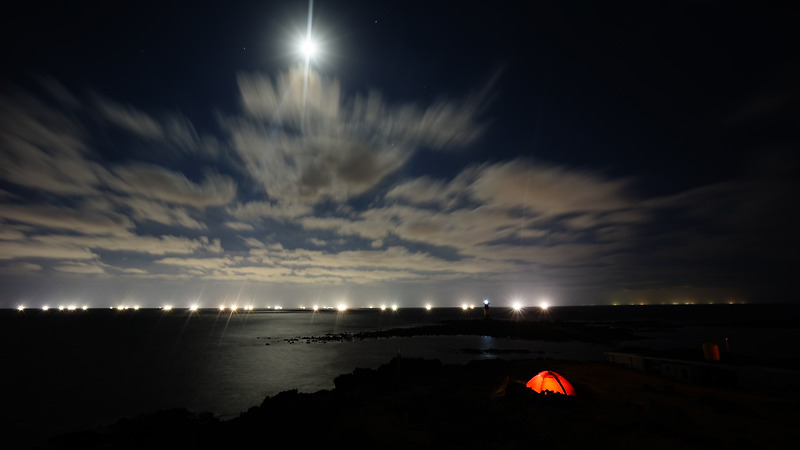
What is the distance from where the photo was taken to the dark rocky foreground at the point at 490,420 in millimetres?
12125

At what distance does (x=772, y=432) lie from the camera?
12102 millimetres

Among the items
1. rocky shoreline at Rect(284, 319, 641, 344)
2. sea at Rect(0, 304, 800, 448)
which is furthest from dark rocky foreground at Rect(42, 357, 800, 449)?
rocky shoreline at Rect(284, 319, 641, 344)

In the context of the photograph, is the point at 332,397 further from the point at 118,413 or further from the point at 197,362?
the point at 197,362

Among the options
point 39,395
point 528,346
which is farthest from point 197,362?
point 528,346

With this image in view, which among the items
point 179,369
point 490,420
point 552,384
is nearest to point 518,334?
point 179,369

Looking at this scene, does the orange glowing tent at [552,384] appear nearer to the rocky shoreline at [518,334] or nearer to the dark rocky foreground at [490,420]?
the dark rocky foreground at [490,420]

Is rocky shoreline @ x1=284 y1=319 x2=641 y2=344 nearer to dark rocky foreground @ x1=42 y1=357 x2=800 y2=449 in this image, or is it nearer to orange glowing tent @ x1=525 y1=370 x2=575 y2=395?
dark rocky foreground @ x1=42 y1=357 x2=800 y2=449

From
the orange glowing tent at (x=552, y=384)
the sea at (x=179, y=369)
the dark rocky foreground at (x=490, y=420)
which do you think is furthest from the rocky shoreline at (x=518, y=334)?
the orange glowing tent at (x=552, y=384)

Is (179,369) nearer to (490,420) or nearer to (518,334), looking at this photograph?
(490,420)

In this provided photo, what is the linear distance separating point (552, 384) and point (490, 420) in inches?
145

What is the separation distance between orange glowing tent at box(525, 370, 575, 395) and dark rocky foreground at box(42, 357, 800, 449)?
454mm

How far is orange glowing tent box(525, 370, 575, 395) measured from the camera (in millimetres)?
15477

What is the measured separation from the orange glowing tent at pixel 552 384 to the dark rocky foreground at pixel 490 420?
454 millimetres

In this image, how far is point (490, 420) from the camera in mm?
14000
